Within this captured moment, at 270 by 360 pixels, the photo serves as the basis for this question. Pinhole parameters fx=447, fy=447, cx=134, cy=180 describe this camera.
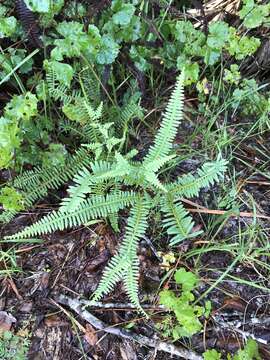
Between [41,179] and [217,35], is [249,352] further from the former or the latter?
[217,35]

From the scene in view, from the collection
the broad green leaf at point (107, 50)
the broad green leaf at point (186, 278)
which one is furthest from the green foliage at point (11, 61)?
the broad green leaf at point (186, 278)

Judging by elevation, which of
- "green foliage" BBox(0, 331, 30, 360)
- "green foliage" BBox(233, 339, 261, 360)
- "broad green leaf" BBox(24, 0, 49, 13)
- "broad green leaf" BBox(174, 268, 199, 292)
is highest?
"broad green leaf" BBox(24, 0, 49, 13)

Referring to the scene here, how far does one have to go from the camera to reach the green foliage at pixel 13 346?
6.48ft

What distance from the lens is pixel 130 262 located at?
2.01m

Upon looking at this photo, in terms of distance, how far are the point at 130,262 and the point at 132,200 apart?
0.31 meters

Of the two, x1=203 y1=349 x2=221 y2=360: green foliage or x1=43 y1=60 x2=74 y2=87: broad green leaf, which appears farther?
x1=43 y1=60 x2=74 y2=87: broad green leaf

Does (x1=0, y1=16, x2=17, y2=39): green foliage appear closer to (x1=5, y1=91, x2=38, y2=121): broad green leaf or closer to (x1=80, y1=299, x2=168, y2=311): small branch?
(x1=5, y1=91, x2=38, y2=121): broad green leaf

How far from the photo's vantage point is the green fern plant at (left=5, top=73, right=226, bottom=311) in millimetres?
2006

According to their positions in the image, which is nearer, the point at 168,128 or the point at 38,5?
the point at 38,5

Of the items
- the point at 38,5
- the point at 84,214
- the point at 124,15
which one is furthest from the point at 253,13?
the point at 84,214

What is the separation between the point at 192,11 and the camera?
2604 mm

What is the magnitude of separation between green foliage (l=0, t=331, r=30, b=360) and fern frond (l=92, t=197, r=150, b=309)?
376 mm

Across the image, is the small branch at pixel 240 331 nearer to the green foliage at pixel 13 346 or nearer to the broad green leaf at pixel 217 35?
the green foliage at pixel 13 346

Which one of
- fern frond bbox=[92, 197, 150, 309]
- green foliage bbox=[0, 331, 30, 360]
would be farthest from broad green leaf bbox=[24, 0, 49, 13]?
green foliage bbox=[0, 331, 30, 360]
